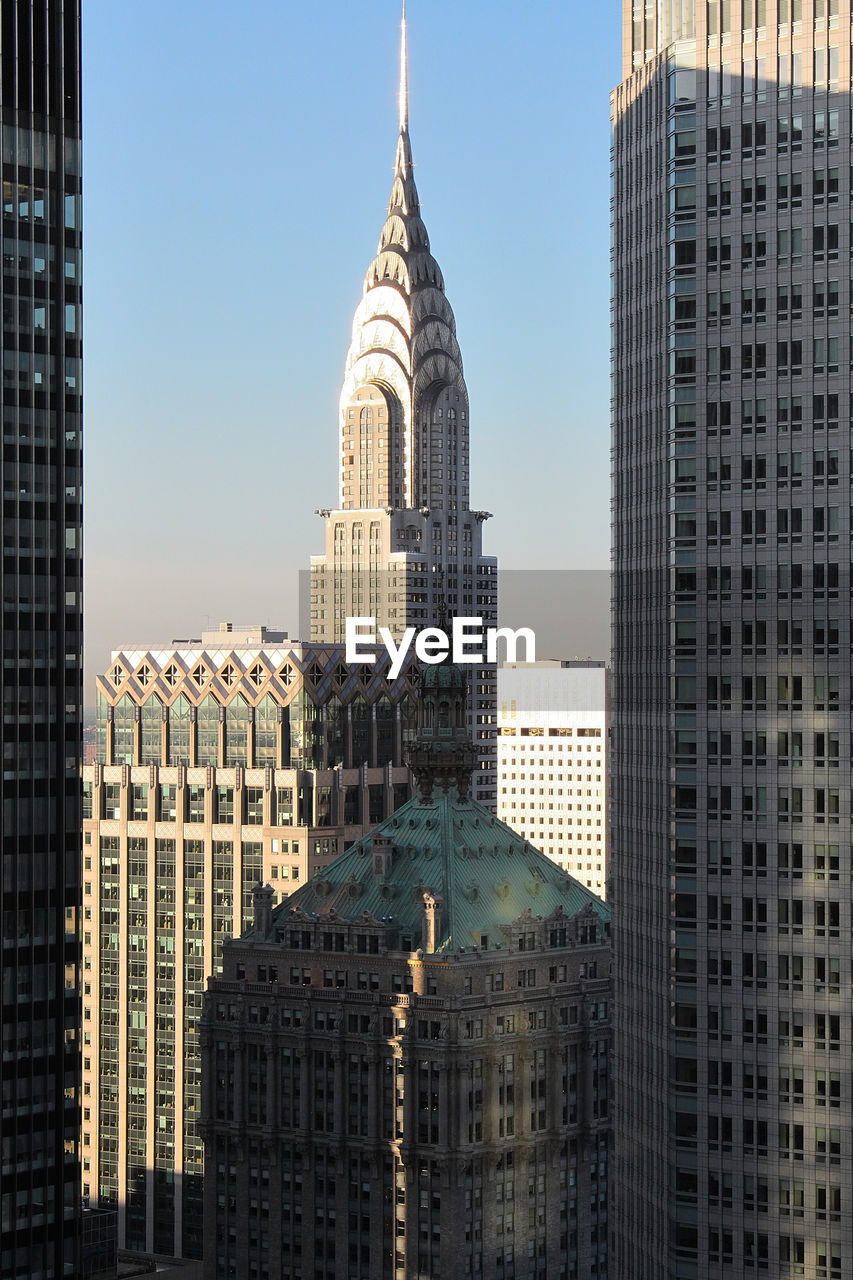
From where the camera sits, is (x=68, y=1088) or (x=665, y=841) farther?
(x=665, y=841)

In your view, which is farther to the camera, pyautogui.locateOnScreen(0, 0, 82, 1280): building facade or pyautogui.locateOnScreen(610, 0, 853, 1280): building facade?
pyautogui.locateOnScreen(610, 0, 853, 1280): building facade

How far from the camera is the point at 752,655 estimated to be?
626 ft

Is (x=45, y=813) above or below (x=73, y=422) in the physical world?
below

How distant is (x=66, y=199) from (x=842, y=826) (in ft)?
268

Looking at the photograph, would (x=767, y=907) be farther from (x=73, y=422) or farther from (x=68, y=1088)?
(x=73, y=422)

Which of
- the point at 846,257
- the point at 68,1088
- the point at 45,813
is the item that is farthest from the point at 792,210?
the point at 68,1088

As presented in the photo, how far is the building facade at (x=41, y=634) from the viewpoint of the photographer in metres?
178

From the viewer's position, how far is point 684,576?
193875 mm

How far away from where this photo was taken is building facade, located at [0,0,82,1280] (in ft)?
582

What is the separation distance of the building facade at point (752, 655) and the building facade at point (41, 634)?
1935 inches

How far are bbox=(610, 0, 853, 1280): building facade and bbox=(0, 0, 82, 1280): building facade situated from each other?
4916cm

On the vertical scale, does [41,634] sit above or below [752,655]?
above

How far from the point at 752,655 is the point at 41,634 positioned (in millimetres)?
57984

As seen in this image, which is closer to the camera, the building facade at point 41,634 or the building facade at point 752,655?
the building facade at point 41,634
